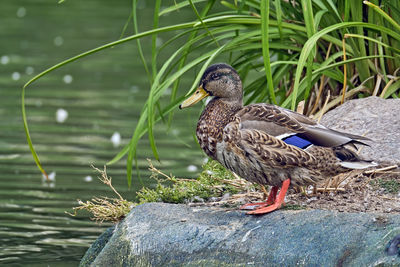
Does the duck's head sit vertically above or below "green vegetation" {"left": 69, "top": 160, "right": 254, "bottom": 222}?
above

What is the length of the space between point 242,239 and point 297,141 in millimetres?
583

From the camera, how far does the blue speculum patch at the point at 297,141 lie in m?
4.20

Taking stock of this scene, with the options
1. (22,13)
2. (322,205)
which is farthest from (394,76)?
(22,13)

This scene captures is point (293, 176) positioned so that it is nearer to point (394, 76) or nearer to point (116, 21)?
point (394, 76)

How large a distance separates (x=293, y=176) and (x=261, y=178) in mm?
158

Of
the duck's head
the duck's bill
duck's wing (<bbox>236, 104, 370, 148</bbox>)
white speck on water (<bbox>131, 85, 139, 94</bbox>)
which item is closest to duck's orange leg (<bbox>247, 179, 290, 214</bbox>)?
duck's wing (<bbox>236, 104, 370, 148</bbox>)

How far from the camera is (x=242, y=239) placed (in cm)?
397

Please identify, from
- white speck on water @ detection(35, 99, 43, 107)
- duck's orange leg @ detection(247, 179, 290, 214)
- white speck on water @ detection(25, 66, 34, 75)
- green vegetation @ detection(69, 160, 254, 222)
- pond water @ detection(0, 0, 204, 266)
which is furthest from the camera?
white speck on water @ detection(25, 66, 34, 75)

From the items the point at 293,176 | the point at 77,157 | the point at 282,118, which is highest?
the point at 282,118

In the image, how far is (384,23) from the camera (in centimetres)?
567

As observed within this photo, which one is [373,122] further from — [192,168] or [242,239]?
[192,168]

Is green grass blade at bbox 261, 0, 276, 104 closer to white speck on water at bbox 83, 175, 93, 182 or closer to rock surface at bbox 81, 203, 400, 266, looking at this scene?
rock surface at bbox 81, 203, 400, 266

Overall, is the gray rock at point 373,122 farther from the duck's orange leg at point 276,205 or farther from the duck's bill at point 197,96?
the duck's bill at point 197,96

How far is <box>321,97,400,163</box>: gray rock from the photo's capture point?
16.3ft
